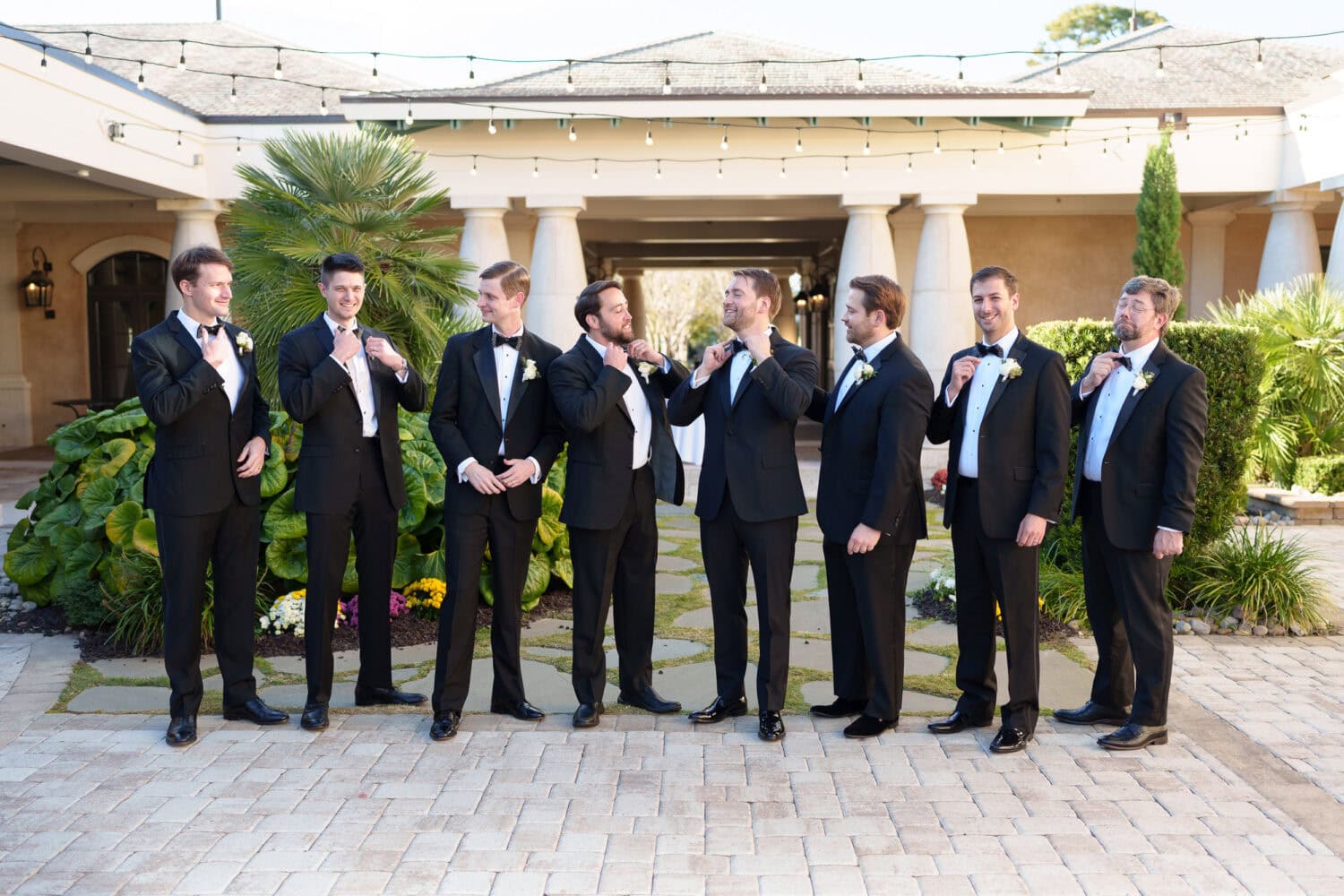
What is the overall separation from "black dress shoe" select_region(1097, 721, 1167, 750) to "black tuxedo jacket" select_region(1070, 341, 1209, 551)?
74 centimetres

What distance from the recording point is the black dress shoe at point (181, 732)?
16.1 feet

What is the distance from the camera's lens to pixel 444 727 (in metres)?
4.99

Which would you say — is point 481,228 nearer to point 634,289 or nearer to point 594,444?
point 594,444

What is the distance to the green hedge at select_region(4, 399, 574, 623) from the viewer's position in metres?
6.70

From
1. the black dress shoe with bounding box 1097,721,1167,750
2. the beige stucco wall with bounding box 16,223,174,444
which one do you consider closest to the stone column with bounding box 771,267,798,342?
the beige stucco wall with bounding box 16,223,174,444

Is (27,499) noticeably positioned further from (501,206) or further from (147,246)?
(147,246)

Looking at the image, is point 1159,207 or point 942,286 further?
point 942,286

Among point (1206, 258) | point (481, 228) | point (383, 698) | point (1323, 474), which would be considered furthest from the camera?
point (1206, 258)

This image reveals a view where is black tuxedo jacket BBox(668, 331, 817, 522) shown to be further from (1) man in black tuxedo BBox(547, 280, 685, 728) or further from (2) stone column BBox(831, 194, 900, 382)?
(2) stone column BBox(831, 194, 900, 382)

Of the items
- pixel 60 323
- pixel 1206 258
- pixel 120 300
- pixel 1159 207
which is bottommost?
pixel 60 323

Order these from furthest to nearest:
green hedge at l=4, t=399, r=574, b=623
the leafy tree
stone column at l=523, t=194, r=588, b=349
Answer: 1. stone column at l=523, t=194, r=588, b=349
2. the leafy tree
3. green hedge at l=4, t=399, r=574, b=623

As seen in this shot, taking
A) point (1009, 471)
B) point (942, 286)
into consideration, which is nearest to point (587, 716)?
point (1009, 471)

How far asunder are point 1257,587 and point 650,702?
12.7 feet

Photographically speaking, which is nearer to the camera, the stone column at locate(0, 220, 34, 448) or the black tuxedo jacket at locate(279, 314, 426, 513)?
the black tuxedo jacket at locate(279, 314, 426, 513)
